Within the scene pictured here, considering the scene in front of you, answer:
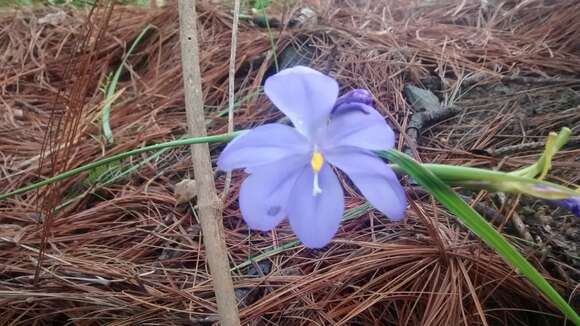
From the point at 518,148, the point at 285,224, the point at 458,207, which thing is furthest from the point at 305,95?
the point at 518,148

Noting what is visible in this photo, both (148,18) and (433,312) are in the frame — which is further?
(148,18)

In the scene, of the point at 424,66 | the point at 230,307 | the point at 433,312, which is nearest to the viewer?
the point at 230,307

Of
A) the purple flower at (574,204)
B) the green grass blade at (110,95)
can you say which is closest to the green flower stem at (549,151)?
the purple flower at (574,204)

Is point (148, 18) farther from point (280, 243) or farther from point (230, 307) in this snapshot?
point (230, 307)

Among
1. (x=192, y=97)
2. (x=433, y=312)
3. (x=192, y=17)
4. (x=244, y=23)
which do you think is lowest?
(x=433, y=312)

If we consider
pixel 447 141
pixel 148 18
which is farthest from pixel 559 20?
pixel 148 18

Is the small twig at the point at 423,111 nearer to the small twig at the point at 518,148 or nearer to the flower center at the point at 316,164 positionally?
the small twig at the point at 518,148

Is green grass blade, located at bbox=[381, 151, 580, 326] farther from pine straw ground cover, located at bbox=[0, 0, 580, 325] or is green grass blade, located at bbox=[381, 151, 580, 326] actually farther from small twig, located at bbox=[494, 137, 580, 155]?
small twig, located at bbox=[494, 137, 580, 155]
